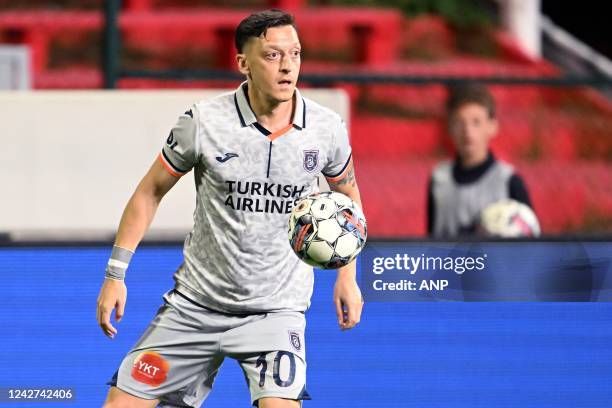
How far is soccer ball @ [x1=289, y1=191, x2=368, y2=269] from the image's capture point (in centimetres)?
672

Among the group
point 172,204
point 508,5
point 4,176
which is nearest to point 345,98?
point 172,204

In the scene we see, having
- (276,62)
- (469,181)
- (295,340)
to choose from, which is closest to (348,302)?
(295,340)

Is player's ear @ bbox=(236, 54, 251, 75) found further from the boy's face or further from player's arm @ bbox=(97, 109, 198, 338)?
the boy's face

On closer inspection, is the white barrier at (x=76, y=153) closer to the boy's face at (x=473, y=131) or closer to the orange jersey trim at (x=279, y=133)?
the boy's face at (x=473, y=131)

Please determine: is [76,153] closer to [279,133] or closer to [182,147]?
[182,147]

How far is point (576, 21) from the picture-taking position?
18922 mm

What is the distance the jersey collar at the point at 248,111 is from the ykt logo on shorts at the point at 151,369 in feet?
3.44

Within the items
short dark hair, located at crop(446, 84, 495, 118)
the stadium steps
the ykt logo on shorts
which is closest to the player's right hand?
the ykt logo on shorts

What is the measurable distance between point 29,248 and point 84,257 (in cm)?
27

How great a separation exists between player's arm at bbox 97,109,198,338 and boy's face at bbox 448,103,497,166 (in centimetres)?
366

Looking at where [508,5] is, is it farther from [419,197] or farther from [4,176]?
[4,176]

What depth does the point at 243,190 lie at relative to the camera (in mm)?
6816

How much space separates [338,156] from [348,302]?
2.03ft

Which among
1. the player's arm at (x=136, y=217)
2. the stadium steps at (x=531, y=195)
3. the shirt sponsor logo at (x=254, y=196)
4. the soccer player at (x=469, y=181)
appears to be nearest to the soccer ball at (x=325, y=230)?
the shirt sponsor logo at (x=254, y=196)
